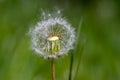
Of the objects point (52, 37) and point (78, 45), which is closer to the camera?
point (52, 37)

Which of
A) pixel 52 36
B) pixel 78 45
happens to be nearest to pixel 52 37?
pixel 52 36

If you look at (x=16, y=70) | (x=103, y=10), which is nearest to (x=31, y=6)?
(x=103, y=10)

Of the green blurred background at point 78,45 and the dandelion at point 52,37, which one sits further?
the green blurred background at point 78,45

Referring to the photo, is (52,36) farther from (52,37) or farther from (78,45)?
(78,45)

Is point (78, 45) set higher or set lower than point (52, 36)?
higher

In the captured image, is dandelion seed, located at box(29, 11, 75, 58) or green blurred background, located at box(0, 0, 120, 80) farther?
green blurred background, located at box(0, 0, 120, 80)
